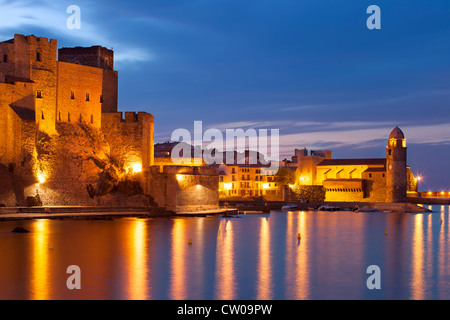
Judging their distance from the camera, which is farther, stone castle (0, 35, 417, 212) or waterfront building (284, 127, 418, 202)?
waterfront building (284, 127, 418, 202)

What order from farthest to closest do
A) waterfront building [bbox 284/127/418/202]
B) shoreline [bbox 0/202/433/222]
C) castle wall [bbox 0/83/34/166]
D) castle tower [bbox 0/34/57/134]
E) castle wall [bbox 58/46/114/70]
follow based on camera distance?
waterfront building [bbox 284/127/418/202] → castle wall [bbox 58/46/114/70] → castle tower [bbox 0/34/57/134] → castle wall [bbox 0/83/34/166] → shoreline [bbox 0/202/433/222]

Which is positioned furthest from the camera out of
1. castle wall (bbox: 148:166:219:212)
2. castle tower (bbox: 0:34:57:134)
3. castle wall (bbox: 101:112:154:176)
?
castle wall (bbox: 101:112:154:176)

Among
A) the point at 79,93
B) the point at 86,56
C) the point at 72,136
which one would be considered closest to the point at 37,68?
the point at 79,93

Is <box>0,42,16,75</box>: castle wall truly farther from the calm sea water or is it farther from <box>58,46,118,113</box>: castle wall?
the calm sea water

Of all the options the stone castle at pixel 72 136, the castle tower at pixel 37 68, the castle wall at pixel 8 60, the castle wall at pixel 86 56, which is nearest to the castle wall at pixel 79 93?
the stone castle at pixel 72 136

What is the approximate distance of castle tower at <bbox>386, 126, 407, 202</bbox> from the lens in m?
48.1

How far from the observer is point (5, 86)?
2659 cm

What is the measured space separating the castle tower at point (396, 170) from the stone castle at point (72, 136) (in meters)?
19.6

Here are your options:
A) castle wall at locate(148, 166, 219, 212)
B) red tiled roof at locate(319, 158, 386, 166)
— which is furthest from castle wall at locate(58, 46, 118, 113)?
red tiled roof at locate(319, 158, 386, 166)

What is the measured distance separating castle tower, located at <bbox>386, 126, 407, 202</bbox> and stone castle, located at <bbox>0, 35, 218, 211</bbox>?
19620mm

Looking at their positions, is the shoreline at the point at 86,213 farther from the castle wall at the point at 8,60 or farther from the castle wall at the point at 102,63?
the castle wall at the point at 8,60

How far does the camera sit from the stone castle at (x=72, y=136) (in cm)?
2667

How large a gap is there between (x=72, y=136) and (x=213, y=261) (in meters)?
15.5

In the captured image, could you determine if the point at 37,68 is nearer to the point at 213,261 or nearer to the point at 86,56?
the point at 86,56
